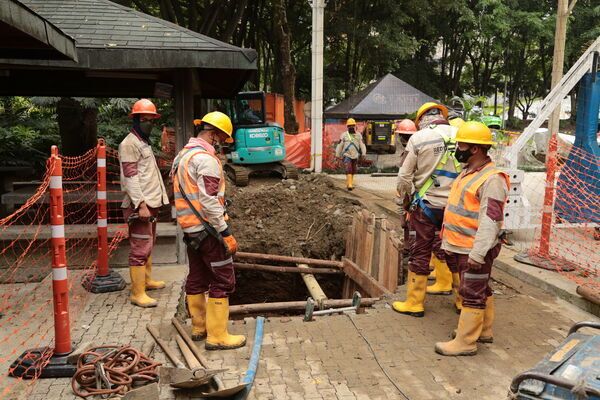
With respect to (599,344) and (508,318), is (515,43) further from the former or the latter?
(599,344)

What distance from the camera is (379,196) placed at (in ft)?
43.5

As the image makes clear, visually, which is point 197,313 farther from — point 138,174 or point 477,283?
point 477,283

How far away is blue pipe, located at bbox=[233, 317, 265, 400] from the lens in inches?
150

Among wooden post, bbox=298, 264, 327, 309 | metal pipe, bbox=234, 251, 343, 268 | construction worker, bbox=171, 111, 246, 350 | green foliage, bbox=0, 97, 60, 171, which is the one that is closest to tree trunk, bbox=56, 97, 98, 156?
green foliage, bbox=0, 97, 60, 171

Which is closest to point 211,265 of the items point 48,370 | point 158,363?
point 158,363

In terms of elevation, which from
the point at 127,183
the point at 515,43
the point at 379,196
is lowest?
the point at 379,196

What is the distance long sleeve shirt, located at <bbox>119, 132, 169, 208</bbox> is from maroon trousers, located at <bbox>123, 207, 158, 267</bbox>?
0.14 metres

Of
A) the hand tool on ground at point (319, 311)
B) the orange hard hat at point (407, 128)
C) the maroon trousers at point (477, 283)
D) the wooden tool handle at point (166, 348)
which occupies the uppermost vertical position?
the orange hard hat at point (407, 128)

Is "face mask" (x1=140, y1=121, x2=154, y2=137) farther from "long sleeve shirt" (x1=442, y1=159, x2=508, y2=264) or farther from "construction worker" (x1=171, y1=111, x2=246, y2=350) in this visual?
"long sleeve shirt" (x1=442, y1=159, x2=508, y2=264)

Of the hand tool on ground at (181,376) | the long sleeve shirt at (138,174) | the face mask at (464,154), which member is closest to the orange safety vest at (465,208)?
the face mask at (464,154)

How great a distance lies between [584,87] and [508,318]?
16.3 ft

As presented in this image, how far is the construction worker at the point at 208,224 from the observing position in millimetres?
4281

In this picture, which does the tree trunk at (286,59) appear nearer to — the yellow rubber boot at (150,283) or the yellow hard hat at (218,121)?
the yellow rubber boot at (150,283)

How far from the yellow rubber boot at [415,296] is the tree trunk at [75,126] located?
744 cm
